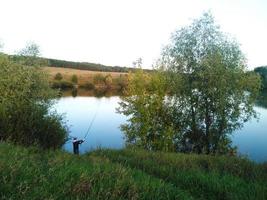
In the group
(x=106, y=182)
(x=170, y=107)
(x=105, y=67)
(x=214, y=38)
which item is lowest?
(x=105, y=67)

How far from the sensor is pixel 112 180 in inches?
287

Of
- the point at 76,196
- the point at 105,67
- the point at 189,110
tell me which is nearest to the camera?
the point at 76,196

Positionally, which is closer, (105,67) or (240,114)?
(240,114)

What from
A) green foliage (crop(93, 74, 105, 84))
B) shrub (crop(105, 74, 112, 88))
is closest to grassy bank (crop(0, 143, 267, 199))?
shrub (crop(105, 74, 112, 88))

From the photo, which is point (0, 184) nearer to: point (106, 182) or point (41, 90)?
point (106, 182)

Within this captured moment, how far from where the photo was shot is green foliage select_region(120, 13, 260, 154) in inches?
1101

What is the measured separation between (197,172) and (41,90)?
→ 110 feet

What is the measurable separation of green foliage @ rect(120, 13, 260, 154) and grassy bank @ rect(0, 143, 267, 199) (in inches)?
636

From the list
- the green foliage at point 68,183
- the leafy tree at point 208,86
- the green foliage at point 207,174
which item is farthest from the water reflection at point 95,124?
the green foliage at point 68,183

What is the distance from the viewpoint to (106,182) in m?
7.10

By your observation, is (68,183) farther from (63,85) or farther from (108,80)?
(108,80)

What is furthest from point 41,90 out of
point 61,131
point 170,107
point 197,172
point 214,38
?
point 197,172

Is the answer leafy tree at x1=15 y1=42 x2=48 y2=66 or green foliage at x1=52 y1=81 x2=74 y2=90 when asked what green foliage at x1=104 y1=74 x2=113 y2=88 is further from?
leafy tree at x1=15 y1=42 x2=48 y2=66

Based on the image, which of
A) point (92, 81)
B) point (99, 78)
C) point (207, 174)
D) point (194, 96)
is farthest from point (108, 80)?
point (207, 174)
